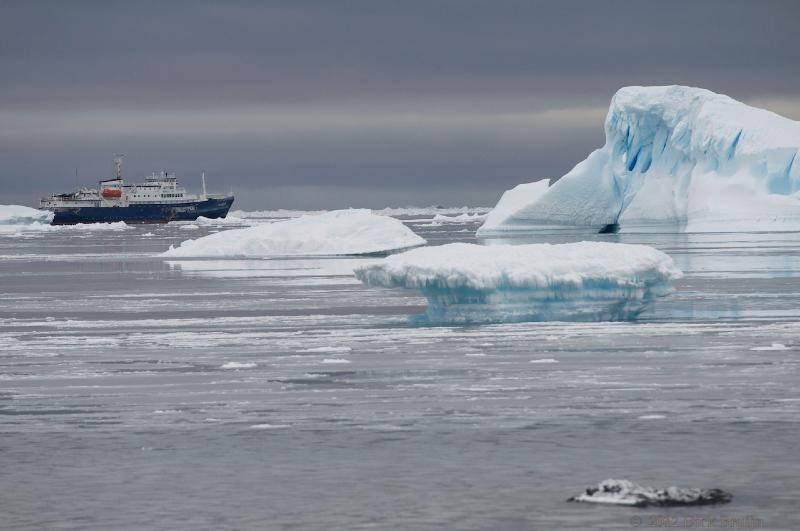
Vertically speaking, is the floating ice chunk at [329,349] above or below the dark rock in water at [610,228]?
below


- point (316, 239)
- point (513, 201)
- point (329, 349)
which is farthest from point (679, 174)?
point (329, 349)

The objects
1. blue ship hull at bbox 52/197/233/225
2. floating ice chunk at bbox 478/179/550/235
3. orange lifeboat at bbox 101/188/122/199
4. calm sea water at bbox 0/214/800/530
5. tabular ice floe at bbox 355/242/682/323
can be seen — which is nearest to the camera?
calm sea water at bbox 0/214/800/530

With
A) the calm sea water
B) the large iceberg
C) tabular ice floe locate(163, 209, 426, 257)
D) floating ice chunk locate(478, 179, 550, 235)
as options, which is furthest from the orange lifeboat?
the calm sea water

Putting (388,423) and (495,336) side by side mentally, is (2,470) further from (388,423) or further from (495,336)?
(495,336)

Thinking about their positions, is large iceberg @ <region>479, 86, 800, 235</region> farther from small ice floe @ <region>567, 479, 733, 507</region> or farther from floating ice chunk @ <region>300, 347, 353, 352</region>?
small ice floe @ <region>567, 479, 733, 507</region>

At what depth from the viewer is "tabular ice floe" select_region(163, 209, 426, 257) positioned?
32.3m

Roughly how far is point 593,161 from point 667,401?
34.2m

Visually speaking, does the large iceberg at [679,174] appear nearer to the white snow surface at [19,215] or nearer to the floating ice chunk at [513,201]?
the floating ice chunk at [513,201]

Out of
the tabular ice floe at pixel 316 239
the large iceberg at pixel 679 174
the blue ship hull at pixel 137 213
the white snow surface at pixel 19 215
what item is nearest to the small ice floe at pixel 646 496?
the tabular ice floe at pixel 316 239

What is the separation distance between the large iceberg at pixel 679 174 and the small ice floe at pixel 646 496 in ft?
115

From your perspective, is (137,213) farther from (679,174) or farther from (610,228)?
(679,174)

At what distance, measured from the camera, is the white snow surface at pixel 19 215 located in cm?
9606

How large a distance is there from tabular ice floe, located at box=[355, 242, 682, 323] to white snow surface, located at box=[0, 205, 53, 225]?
3369 inches

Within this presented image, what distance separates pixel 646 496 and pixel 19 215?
9688 centimetres
